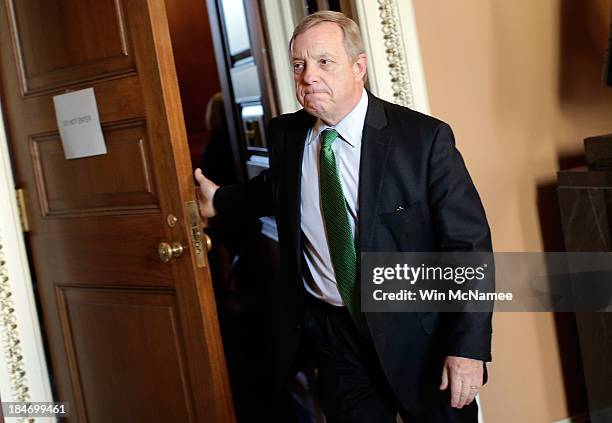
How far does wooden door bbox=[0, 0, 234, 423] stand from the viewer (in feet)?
7.30

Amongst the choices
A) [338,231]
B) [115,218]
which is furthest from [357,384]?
[115,218]

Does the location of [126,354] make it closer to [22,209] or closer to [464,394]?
[22,209]

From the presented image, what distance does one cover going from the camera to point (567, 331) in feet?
9.45

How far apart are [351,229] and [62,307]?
48.3 inches

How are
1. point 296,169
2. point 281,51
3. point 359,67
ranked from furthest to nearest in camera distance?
point 281,51, point 296,169, point 359,67

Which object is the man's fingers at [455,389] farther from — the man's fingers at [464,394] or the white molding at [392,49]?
the white molding at [392,49]

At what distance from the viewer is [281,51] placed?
10.3ft

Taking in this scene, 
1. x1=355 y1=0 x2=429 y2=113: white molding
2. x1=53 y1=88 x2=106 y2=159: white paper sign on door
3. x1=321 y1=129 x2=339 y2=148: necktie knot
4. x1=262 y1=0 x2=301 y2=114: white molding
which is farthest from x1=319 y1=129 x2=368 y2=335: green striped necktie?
x1=262 y1=0 x2=301 y2=114: white molding

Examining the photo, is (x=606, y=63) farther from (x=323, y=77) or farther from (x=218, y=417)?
(x=218, y=417)

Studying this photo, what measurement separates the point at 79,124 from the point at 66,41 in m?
0.26

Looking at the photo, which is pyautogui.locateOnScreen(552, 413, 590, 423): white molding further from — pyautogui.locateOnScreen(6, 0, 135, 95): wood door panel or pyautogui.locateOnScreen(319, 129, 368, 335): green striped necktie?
pyautogui.locateOnScreen(6, 0, 135, 95): wood door panel

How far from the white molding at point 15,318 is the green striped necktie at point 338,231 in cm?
115

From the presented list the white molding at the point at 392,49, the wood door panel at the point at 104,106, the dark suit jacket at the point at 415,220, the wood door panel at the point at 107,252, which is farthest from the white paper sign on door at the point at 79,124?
the white molding at the point at 392,49

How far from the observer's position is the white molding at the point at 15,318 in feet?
8.23
